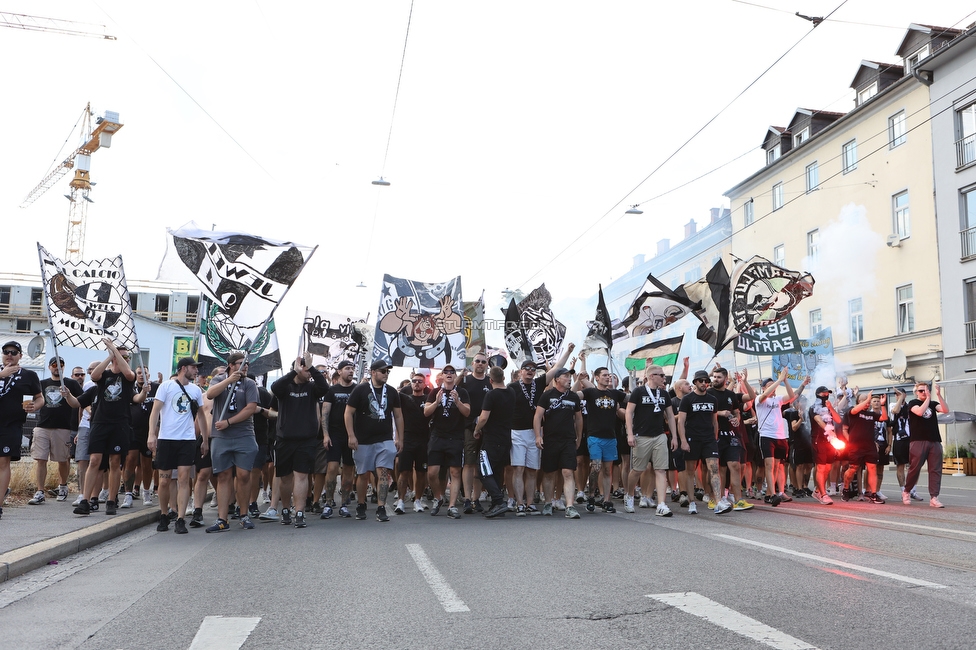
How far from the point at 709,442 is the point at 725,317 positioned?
5.29 meters

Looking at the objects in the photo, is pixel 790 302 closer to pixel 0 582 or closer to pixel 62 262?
pixel 62 262

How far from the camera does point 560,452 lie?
11094 millimetres

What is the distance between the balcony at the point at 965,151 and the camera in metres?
27.4

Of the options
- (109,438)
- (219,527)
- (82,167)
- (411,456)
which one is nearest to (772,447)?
(411,456)

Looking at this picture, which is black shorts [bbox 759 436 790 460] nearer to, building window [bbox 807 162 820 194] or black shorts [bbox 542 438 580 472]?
black shorts [bbox 542 438 580 472]

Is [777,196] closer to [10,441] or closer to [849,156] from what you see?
[849,156]

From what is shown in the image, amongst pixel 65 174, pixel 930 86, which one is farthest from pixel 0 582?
pixel 65 174

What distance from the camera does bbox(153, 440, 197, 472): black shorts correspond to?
925 centimetres

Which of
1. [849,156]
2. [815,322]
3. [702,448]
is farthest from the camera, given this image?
[815,322]

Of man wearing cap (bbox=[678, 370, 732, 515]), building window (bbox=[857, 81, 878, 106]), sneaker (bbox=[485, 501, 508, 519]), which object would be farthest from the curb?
building window (bbox=[857, 81, 878, 106])

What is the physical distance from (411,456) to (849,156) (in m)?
27.5

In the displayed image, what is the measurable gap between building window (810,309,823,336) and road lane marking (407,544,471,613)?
100ft

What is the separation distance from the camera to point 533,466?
11266 mm

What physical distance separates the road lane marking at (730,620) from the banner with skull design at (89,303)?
9.07 m
